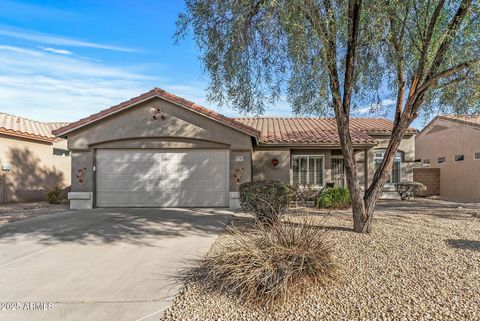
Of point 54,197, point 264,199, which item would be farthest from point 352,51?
point 54,197

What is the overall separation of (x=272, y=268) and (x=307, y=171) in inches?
491

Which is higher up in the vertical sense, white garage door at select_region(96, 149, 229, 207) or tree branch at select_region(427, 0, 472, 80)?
tree branch at select_region(427, 0, 472, 80)

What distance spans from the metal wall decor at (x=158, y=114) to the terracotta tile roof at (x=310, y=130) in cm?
462

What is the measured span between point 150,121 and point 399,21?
930 cm

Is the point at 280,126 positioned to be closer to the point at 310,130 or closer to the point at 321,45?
the point at 310,130

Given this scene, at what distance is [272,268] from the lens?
4590 mm

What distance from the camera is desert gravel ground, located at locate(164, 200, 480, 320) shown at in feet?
12.9

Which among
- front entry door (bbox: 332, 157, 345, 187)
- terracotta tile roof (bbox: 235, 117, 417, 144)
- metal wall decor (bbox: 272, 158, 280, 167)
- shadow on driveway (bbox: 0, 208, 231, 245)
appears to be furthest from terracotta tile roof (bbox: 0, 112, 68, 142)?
front entry door (bbox: 332, 157, 345, 187)

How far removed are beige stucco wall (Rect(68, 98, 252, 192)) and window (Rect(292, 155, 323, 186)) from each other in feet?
14.3

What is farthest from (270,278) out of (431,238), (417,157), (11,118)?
(417,157)

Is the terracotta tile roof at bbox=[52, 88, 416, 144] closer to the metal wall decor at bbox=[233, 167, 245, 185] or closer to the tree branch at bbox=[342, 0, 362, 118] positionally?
the metal wall decor at bbox=[233, 167, 245, 185]

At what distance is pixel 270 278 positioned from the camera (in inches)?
175

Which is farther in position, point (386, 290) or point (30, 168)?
point (30, 168)

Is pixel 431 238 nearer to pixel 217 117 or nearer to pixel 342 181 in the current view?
pixel 217 117
